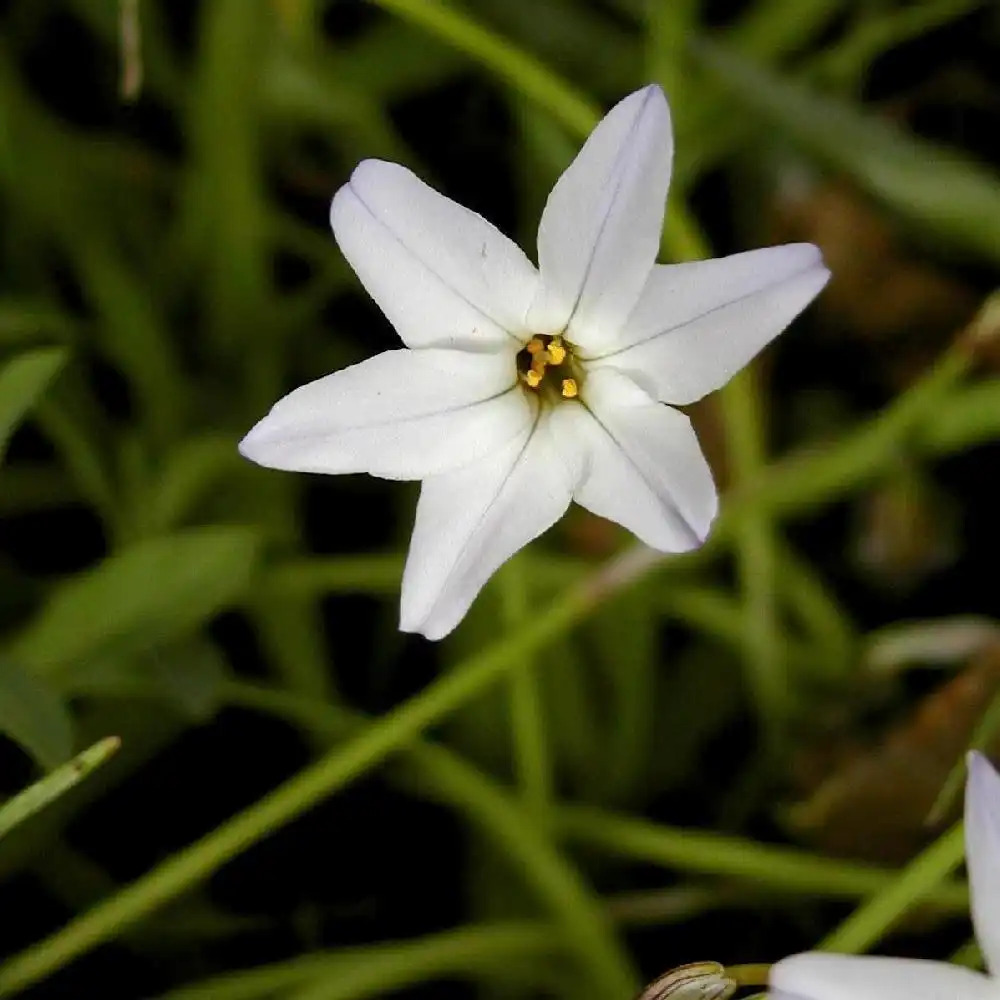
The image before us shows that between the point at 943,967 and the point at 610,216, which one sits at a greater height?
the point at 610,216

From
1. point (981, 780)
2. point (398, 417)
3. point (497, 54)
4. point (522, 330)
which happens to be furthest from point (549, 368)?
point (981, 780)

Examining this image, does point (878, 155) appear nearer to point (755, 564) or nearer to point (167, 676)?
point (755, 564)

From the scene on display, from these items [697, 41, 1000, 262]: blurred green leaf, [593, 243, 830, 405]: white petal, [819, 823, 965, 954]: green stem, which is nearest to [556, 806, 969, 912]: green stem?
[819, 823, 965, 954]: green stem

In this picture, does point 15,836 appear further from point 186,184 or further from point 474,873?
point 186,184

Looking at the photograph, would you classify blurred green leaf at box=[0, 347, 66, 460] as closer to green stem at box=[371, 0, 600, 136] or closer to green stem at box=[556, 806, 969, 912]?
green stem at box=[371, 0, 600, 136]

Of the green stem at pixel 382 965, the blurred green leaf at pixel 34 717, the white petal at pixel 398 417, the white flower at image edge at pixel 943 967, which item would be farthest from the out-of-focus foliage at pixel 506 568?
the white flower at image edge at pixel 943 967

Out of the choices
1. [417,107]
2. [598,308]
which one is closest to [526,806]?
[598,308]
